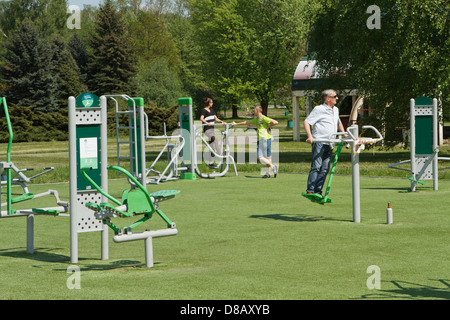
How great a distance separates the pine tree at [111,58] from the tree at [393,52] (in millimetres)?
35215

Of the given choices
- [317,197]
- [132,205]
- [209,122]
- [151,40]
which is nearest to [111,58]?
[151,40]

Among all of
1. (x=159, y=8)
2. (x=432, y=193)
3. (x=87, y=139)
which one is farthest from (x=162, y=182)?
(x=159, y=8)

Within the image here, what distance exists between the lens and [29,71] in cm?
5388

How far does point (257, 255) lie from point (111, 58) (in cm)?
5469

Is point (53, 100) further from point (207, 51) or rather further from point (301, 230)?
point (301, 230)

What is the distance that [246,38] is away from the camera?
198 feet

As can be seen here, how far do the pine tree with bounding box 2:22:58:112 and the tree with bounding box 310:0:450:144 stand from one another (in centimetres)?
3129

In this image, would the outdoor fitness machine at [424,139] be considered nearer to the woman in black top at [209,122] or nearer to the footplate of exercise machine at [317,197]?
the footplate of exercise machine at [317,197]

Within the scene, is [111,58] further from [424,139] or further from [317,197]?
[317,197]

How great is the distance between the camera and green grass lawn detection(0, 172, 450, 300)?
625cm

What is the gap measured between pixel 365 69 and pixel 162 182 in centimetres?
918

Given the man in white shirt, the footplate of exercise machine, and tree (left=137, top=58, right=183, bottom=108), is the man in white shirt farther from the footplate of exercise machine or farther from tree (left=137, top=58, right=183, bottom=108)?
tree (left=137, top=58, right=183, bottom=108)

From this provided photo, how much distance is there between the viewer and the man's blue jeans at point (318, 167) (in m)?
11.5

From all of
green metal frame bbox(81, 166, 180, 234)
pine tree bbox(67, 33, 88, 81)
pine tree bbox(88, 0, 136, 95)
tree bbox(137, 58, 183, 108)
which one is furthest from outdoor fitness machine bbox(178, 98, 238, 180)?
pine tree bbox(67, 33, 88, 81)
